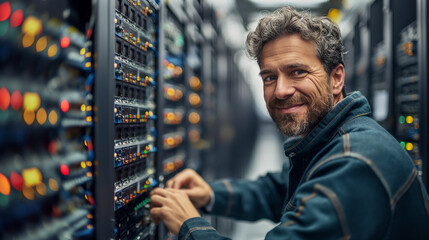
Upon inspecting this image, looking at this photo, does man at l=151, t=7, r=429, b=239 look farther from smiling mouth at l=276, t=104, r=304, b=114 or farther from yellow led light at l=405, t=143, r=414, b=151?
yellow led light at l=405, t=143, r=414, b=151

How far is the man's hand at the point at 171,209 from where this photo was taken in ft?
3.86

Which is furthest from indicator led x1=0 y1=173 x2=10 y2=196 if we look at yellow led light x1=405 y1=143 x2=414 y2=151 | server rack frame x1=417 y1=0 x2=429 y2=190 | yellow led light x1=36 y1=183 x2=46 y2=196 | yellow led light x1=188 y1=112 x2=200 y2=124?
yellow led light x1=405 y1=143 x2=414 y2=151

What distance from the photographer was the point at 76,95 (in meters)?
0.99

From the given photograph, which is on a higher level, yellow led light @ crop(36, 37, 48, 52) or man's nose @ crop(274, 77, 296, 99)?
yellow led light @ crop(36, 37, 48, 52)

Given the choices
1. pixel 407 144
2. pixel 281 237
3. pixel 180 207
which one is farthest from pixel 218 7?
pixel 281 237

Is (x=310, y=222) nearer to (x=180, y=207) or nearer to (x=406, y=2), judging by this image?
(x=180, y=207)

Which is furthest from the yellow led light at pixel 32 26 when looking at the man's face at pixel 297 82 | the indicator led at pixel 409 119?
the indicator led at pixel 409 119

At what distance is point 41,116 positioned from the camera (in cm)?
84

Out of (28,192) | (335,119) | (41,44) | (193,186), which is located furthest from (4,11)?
(193,186)

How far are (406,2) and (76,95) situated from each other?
6.65 ft

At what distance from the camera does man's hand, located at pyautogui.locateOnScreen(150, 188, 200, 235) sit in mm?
1178

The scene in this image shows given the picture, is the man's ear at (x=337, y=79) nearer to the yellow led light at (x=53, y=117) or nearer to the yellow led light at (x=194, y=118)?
the yellow led light at (x=53, y=117)

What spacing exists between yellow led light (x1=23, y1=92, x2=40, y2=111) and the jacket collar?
0.90m

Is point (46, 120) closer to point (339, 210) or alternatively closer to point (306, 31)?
point (339, 210)
